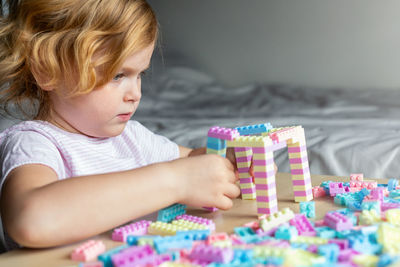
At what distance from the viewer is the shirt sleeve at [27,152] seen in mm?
810

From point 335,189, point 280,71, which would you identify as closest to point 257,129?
point 335,189

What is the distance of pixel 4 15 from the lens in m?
1.01

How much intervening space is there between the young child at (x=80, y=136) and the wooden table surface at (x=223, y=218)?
0.06 feet

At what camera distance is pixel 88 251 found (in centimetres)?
63

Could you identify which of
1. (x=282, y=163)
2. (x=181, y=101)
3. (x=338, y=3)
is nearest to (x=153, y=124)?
(x=181, y=101)

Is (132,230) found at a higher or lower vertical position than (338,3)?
lower

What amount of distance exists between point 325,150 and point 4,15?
0.93 m

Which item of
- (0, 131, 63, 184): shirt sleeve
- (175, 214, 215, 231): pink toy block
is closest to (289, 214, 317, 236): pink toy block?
(175, 214, 215, 231): pink toy block

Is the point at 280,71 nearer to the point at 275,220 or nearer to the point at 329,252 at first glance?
the point at 275,220

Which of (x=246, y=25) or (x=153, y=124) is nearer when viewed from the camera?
(x=153, y=124)

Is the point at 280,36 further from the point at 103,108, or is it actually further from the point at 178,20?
the point at 103,108

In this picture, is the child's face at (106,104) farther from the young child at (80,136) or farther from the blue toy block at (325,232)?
the blue toy block at (325,232)

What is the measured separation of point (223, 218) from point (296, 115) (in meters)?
1.27

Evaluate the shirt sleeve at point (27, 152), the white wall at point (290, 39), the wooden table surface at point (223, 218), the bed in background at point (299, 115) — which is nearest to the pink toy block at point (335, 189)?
the wooden table surface at point (223, 218)
